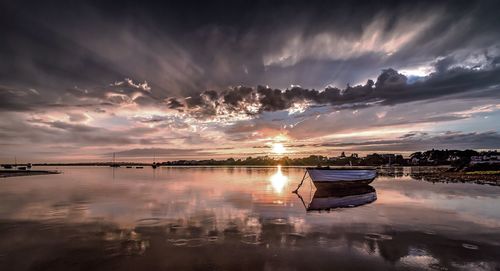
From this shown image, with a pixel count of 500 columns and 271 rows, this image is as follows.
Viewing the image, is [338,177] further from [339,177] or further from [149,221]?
[149,221]

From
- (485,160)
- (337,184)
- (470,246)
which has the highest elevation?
(485,160)

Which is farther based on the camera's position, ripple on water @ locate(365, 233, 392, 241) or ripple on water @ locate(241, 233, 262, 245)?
ripple on water @ locate(365, 233, 392, 241)

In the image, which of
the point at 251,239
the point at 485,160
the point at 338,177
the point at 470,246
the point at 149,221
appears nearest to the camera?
the point at 470,246

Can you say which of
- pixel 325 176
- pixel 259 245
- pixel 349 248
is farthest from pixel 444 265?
pixel 325 176

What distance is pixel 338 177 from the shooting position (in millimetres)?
44469

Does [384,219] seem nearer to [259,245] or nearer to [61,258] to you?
[259,245]

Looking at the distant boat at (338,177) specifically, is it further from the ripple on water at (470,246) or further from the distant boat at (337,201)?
the ripple on water at (470,246)

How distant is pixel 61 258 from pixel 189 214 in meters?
10.3

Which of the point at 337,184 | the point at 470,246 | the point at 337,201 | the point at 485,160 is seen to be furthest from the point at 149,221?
the point at 485,160

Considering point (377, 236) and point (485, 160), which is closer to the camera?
point (377, 236)

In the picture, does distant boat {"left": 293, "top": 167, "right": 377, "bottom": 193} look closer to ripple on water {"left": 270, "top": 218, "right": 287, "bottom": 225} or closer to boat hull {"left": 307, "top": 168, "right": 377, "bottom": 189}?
boat hull {"left": 307, "top": 168, "right": 377, "bottom": 189}

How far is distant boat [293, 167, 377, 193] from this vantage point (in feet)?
140

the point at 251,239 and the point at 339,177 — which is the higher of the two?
the point at 339,177

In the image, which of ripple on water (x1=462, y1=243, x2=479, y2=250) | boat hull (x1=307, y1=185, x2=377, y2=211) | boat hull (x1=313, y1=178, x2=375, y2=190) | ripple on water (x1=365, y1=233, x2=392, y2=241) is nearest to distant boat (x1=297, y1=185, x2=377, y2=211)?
boat hull (x1=307, y1=185, x2=377, y2=211)
